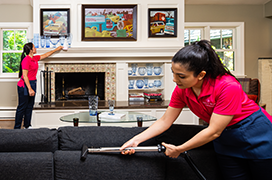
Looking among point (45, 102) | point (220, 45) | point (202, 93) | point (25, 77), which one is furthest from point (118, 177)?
point (220, 45)

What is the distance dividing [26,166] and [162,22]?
3998 mm

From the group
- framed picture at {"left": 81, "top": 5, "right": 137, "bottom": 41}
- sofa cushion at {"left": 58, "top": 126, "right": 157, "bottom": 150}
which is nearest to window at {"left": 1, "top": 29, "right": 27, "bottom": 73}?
framed picture at {"left": 81, "top": 5, "right": 137, "bottom": 41}

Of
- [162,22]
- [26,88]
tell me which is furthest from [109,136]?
[162,22]

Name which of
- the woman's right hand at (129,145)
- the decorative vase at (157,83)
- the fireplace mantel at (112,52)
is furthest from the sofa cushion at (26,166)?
the decorative vase at (157,83)

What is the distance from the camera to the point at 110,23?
177 inches

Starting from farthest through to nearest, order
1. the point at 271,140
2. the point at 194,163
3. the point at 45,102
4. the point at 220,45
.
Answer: the point at 220,45, the point at 45,102, the point at 194,163, the point at 271,140

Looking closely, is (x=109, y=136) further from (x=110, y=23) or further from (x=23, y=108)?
(x=110, y=23)

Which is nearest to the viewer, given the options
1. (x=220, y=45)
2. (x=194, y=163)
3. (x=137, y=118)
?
(x=194, y=163)

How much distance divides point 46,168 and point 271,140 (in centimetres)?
108

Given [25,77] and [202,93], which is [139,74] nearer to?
[25,77]

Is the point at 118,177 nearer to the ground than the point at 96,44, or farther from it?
nearer to the ground

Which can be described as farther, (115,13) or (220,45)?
(220,45)

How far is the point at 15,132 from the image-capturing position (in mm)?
1218

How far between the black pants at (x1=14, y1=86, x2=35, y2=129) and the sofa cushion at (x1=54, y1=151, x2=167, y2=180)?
9.65 ft
